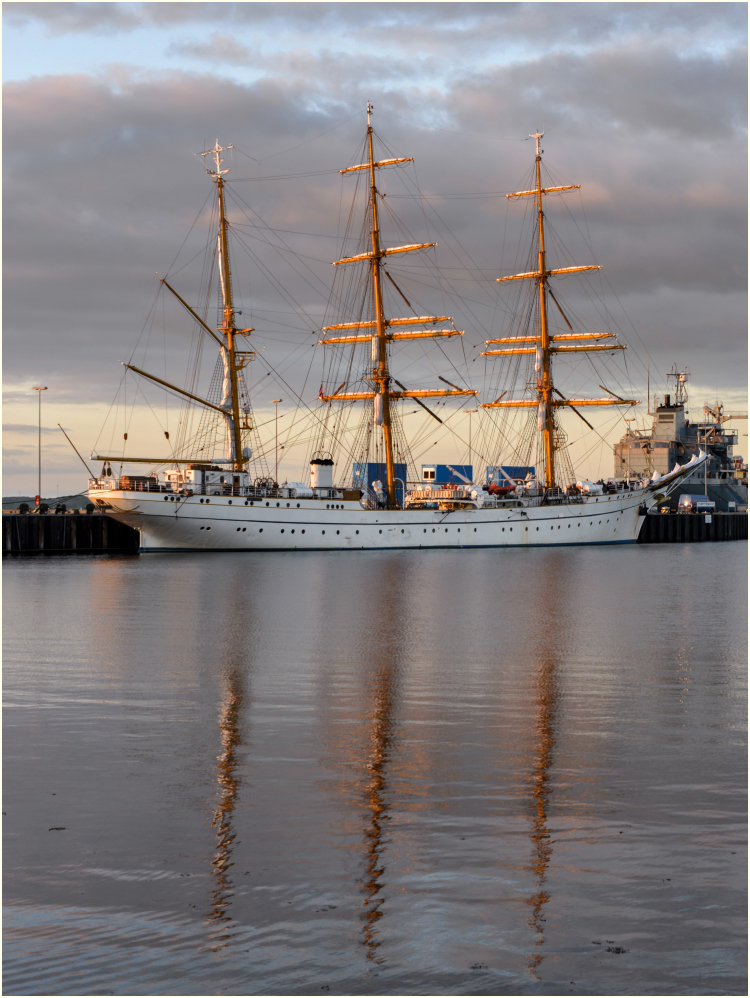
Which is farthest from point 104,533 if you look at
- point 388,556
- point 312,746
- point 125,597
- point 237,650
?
point 312,746

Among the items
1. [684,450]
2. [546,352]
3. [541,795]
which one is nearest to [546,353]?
[546,352]

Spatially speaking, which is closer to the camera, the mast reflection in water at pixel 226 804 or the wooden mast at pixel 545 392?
the mast reflection in water at pixel 226 804

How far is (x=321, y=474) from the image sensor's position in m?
A: 86.1

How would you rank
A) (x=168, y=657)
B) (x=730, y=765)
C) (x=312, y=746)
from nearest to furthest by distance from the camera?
(x=730, y=765)
(x=312, y=746)
(x=168, y=657)

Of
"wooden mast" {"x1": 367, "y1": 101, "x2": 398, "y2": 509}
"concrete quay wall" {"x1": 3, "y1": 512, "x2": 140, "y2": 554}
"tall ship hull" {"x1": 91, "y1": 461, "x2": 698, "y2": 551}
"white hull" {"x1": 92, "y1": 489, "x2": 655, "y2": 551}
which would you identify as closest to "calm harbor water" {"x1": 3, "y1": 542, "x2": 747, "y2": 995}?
"tall ship hull" {"x1": 91, "y1": 461, "x2": 698, "y2": 551}

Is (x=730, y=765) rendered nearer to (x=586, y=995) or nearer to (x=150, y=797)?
(x=586, y=995)

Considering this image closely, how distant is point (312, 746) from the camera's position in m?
16.0

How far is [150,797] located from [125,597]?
1202 inches

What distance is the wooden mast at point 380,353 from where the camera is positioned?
90.8 meters

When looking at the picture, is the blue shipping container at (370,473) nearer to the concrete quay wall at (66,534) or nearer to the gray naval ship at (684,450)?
the concrete quay wall at (66,534)

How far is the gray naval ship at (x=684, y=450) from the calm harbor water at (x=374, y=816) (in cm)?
11617

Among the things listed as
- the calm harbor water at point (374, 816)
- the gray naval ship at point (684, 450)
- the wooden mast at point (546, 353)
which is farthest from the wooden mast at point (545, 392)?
the calm harbor water at point (374, 816)

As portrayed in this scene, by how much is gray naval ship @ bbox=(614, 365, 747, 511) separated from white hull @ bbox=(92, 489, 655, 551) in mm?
41074

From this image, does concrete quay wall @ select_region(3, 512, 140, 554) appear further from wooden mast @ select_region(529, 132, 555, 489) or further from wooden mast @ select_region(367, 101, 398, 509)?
wooden mast @ select_region(529, 132, 555, 489)
